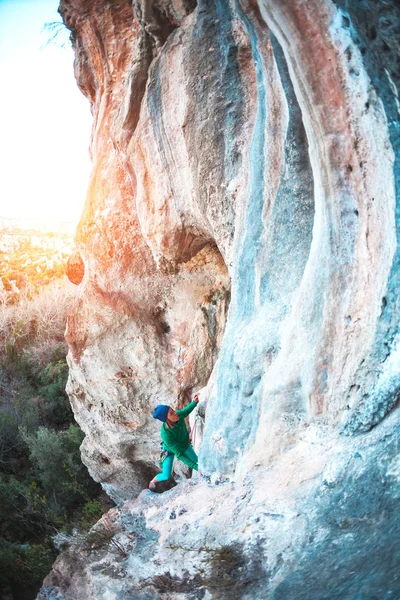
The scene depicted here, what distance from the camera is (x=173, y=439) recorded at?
14.5 feet

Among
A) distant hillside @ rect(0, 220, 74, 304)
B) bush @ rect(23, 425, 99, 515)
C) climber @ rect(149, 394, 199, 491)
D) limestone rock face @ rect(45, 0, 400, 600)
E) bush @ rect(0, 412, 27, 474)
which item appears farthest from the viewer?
distant hillside @ rect(0, 220, 74, 304)

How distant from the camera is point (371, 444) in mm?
2242

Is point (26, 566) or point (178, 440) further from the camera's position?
point (26, 566)

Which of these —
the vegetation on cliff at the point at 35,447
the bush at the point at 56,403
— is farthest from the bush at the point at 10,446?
the bush at the point at 56,403

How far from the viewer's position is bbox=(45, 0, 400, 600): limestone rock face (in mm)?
2234

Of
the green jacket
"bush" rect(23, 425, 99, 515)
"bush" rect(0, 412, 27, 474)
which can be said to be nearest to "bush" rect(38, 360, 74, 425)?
"bush" rect(0, 412, 27, 474)

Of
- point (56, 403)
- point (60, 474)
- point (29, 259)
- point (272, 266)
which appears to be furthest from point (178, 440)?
point (29, 259)

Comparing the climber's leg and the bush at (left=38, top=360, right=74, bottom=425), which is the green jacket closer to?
the climber's leg

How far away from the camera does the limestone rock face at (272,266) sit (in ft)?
7.33

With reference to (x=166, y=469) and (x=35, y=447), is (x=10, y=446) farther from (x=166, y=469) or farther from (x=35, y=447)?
(x=166, y=469)

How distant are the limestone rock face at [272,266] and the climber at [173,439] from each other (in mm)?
754

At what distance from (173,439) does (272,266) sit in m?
2.27

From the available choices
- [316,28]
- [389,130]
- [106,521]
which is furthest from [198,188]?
[106,521]

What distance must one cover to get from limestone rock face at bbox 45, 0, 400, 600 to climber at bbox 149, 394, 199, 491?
754mm
